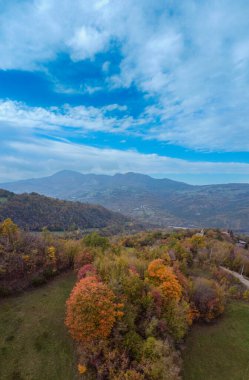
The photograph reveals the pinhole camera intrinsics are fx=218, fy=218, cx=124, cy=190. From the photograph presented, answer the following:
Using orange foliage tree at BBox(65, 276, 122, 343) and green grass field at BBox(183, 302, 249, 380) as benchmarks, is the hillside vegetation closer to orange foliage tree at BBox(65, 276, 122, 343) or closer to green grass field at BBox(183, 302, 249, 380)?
orange foliage tree at BBox(65, 276, 122, 343)

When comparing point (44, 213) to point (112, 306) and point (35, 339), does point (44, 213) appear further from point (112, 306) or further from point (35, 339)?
point (112, 306)

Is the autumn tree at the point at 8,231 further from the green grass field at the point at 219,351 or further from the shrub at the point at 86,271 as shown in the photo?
the green grass field at the point at 219,351

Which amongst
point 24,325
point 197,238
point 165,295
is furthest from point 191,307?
point 197,238

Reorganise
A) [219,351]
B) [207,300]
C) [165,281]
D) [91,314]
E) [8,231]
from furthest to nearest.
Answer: [8,231]
[207,300]
[165,281]
[219,351]
[91,314]

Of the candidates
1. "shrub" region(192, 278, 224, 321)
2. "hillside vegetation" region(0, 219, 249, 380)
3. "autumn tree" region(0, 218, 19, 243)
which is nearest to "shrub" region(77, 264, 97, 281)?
"hillside vegetation" region(0, 219, 249, 380)

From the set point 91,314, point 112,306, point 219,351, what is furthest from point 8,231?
point 219,351

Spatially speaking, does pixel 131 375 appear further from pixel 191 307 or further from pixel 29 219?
pixel 29 219
